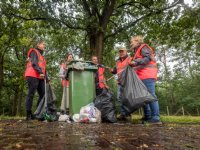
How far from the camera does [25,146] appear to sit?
2508 mm

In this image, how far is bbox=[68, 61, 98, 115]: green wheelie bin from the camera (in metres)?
6.53

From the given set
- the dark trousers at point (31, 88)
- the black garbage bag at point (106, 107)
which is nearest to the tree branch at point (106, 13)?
the dark trousers at point (31, 88)

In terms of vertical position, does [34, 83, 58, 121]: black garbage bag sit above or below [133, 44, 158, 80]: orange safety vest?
below

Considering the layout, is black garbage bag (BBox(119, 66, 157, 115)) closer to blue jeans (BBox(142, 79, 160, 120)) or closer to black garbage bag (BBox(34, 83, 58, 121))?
blue jeans (BBox(142, 79, 160, 120))

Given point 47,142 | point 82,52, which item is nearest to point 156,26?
point 82,52

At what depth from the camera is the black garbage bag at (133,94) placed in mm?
5297

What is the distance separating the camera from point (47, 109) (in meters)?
6.45

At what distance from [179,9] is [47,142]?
1109 cm

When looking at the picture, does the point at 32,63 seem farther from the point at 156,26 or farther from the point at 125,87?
the point at 156,26

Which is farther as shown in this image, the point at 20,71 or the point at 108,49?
the point at 20,71

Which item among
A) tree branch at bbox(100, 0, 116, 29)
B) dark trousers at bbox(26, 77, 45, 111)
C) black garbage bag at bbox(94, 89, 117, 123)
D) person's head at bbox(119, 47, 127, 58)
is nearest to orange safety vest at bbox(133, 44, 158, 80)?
black garbage bag at bbox(94, 89, 117, 123)

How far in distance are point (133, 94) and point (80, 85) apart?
1676 mm

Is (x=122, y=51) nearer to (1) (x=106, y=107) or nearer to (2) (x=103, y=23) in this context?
(1) (x=106, y=107)

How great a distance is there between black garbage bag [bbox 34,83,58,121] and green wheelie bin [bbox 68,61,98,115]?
1.35 ft
